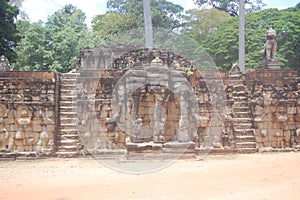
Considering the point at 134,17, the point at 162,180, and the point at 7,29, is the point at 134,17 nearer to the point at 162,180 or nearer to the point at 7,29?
the point at 7,29

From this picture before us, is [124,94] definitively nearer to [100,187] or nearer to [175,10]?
[100,187]

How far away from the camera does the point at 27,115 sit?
10164 millimetres

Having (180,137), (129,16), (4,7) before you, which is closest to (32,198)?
(180,137)

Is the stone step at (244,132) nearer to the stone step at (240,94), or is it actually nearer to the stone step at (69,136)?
the stone step at (240,94)

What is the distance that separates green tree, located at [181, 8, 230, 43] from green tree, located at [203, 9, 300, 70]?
4011mm

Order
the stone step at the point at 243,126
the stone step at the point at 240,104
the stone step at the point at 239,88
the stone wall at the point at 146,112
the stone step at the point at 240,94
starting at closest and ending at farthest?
the stone wall at the point at 146,112, the stone step at the point at 243,126, the stone step at the point at 240,104, the stone step at the point at 240,94, the stone step at the point at 239,88

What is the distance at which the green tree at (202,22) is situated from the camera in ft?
100.0

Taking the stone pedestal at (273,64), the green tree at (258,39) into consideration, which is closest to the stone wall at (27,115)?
the stone pedestal at (273,64)

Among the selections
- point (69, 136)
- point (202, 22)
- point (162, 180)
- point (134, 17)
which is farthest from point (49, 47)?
point (162, 180)

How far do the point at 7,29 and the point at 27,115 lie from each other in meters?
7.95

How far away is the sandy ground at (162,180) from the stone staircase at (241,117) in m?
1.30

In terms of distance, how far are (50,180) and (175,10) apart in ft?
81.5

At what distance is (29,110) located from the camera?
1019 cm

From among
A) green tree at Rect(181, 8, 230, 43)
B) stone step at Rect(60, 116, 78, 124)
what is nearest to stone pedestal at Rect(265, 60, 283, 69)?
stone step at Rect(60, 116, 78, 124)
